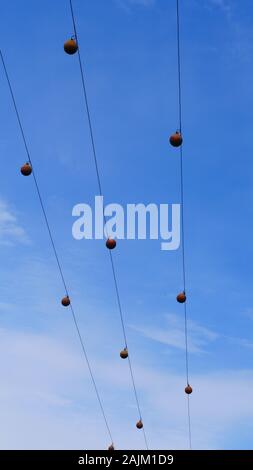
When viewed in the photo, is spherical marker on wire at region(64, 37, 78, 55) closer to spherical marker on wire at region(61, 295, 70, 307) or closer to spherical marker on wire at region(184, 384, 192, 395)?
spherical marker on wire at region(61, 295, 70, 307)

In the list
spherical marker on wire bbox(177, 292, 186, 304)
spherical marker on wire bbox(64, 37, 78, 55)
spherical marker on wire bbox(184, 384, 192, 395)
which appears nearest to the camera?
spherical marker on wire bbox(64, 37, 78, 55)

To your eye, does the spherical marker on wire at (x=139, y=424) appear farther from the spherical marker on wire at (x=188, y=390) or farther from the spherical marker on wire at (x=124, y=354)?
the spherical marker on wire at (x=124, y=354)

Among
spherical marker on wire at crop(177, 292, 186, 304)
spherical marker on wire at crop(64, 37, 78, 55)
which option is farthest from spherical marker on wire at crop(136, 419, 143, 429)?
spherical marker on wire at crop(64, 37, 78, 55)

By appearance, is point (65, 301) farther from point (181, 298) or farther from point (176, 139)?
point (176, 139)

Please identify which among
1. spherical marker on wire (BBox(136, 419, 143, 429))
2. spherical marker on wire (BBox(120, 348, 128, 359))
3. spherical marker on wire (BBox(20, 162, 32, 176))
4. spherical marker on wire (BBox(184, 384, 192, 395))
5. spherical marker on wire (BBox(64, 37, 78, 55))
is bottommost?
spherical marker on wire (BBox(136, 419, 143, 429))

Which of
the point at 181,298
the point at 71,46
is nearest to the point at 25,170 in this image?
the point at 71,46

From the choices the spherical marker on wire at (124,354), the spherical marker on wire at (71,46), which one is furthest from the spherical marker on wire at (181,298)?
the spherical marker on wire at (71,46)

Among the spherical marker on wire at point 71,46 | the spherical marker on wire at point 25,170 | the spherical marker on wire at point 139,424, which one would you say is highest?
the spherical marker on wire at point 71,46

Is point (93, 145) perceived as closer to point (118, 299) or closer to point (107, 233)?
point (107, 233)
